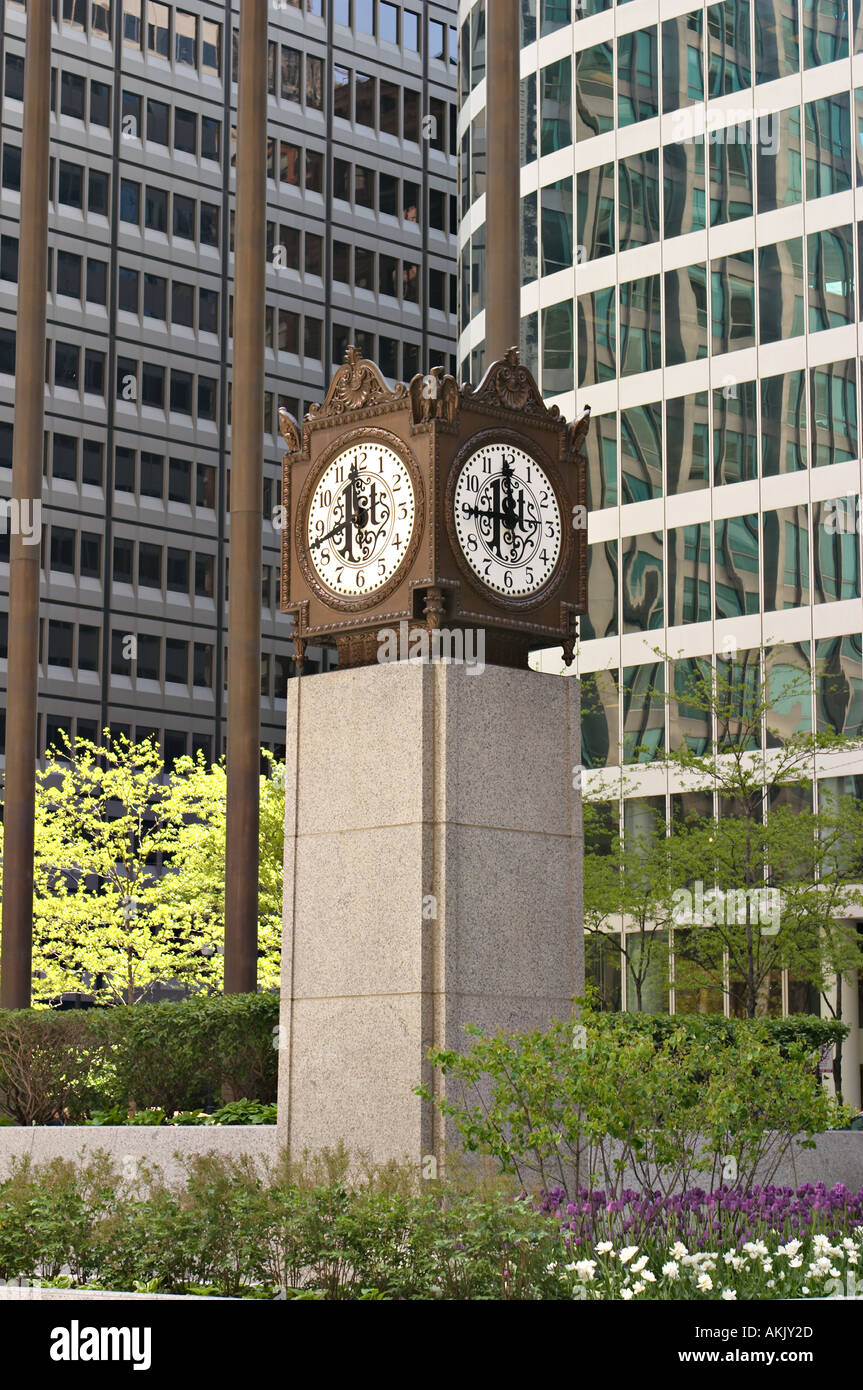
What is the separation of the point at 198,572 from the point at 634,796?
33261mm

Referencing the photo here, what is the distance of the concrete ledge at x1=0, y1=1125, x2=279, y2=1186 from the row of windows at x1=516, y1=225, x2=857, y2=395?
118 ft

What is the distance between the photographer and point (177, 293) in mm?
79188

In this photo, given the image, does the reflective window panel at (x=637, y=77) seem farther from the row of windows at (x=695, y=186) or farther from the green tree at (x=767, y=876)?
the green tree at (x=767, y=876)

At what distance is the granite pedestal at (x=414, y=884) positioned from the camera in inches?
497

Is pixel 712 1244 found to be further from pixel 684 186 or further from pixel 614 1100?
pixel 684 186

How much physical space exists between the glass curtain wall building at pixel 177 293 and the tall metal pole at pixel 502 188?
56.2m

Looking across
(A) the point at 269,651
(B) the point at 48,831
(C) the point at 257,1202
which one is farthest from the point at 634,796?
(C) the point at 257,1202

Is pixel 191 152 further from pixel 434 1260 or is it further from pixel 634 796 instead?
pixel 434 1260

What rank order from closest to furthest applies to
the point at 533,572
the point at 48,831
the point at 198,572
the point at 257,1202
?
the point at 257,1202, the point at 533,572, the point at 48,831, the point at 198,572

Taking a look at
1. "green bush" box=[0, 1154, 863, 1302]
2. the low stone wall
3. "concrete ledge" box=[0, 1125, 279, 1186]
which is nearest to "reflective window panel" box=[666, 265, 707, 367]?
the low stone wall

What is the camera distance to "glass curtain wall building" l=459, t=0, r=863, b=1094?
47.9m

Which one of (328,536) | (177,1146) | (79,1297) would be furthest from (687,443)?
(79,1297)

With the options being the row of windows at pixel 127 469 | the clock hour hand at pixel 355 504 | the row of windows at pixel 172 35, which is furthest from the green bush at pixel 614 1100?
the row of windows at pixel 172 35

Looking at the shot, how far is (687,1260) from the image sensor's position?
9.52 meters
